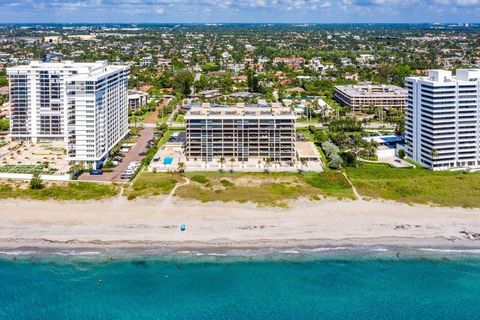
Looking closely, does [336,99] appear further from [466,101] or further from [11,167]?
[11,167]

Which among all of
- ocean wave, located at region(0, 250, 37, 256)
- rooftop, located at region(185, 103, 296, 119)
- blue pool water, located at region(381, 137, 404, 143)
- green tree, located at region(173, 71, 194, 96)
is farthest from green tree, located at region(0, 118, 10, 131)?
blue pool water, located at region(381, 137, 404, 143)

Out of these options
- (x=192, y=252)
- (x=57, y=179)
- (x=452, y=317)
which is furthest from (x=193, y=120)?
(x=452, y=317)

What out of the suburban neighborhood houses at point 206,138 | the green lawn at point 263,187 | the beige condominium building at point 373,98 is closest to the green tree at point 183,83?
the suburban neighborhood houses at point 206,138

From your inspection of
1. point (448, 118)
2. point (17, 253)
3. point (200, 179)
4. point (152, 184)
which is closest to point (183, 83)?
point (200, 179)

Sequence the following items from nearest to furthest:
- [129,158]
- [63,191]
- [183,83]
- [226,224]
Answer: [226,224]
[63,191]
[129,158]
[183,83]

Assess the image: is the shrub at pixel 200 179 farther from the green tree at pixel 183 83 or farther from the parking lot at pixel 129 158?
the green tree at pixel 183 83

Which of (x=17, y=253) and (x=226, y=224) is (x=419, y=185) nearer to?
(x=226, y=224)
